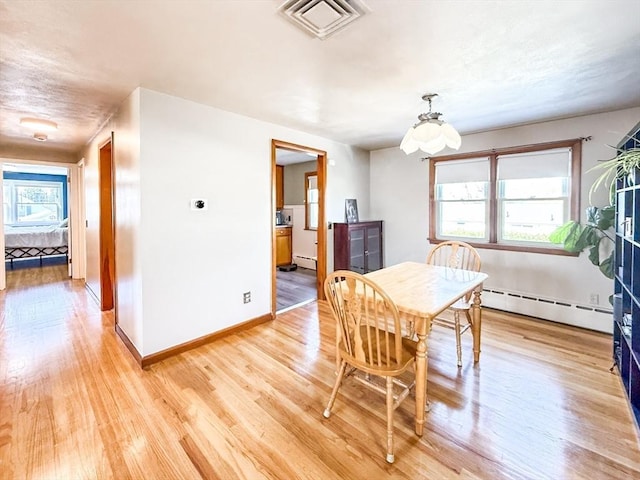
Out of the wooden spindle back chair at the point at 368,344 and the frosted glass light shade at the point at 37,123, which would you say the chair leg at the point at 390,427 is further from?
the frosted glass light shade at the point at 37,123

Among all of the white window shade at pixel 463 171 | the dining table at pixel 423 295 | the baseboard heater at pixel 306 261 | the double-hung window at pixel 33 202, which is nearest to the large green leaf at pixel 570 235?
the white window shade at pixel 463 171

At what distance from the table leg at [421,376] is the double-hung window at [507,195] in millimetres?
2746

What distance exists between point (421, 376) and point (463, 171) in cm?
325

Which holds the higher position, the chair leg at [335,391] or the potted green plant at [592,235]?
the potted green plant at [592,235]

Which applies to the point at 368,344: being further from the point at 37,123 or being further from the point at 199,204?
the point at 37,123

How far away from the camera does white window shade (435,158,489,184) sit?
3.97 meters

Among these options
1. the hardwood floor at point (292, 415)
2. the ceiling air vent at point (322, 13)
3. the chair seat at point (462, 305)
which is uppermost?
the ceiling air vent at point (322, 13)

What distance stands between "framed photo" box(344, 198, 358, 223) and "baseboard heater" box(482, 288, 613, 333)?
2050mm

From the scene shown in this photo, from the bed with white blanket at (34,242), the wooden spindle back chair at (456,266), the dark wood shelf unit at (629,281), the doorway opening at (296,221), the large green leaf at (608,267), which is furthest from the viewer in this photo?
the bed with white blanket at (34,242)

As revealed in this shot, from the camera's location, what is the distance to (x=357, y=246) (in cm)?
447

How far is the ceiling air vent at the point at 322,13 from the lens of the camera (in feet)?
4.72

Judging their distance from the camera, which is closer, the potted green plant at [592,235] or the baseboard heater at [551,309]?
the potted green plant at [592,235]

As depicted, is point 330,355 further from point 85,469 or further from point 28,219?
point 28,219

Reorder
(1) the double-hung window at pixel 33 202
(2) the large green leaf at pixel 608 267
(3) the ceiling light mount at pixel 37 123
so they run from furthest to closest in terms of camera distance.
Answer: (1) the double-hung window at pixel 33 202, (3) the ceiling light mount at pixel 37 123, (2) the large green leaf at pixel 608 267
